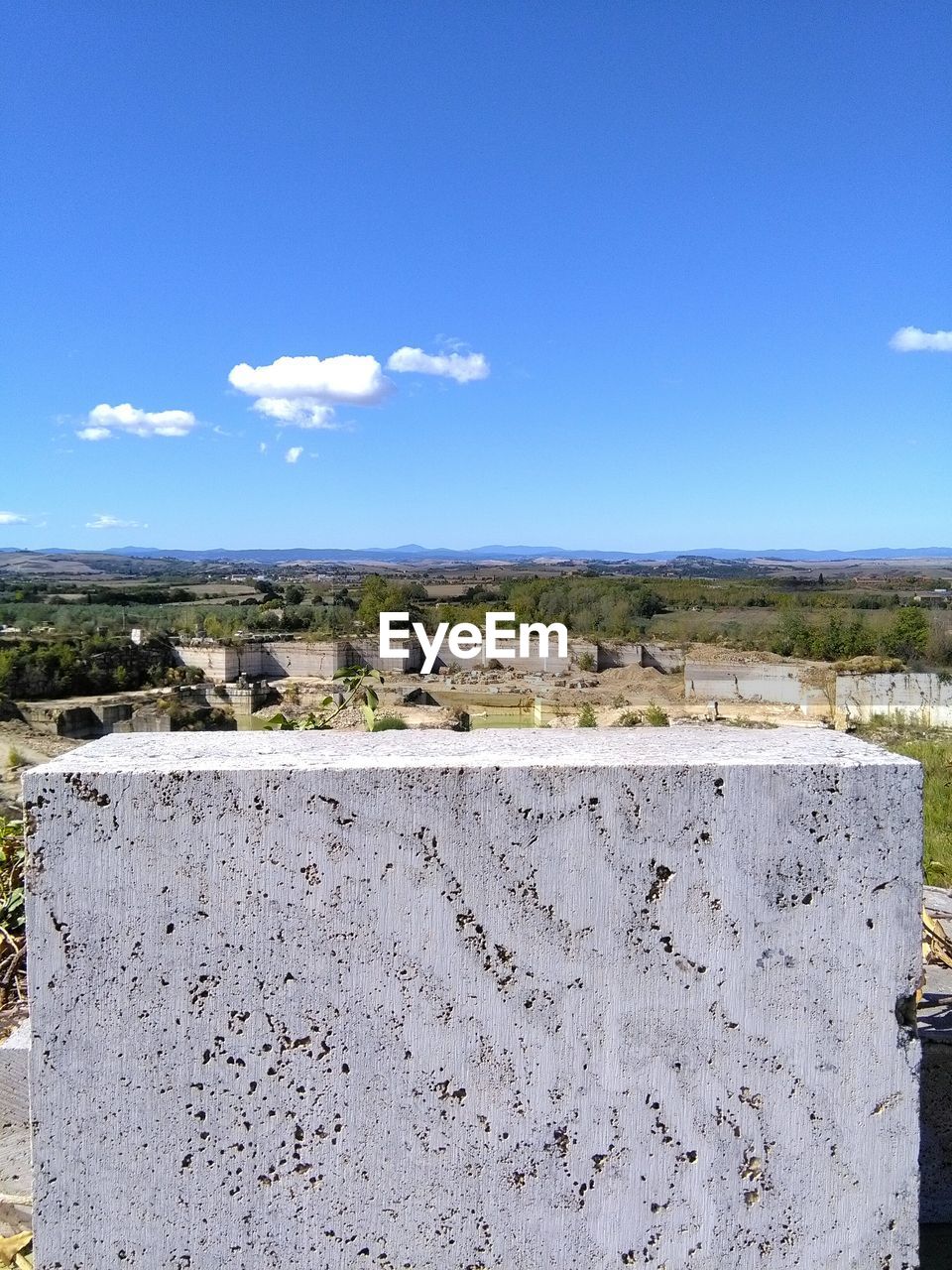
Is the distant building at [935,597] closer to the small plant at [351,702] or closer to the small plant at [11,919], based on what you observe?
the small plant at [351,702]

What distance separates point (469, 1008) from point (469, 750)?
38 centimetres

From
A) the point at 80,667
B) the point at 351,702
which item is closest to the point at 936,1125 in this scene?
the point at 351,702

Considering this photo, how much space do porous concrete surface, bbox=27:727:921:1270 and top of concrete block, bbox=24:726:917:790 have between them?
0.04ft

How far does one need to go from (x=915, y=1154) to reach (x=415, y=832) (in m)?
0.92

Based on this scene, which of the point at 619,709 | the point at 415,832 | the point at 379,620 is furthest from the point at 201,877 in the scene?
the point at 379,620

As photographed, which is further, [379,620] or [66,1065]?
[379,620]

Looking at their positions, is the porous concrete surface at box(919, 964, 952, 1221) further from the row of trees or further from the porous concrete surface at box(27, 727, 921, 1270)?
the row of trees

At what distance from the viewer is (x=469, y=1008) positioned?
127 cm

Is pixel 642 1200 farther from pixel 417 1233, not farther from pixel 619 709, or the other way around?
pixel 619 709

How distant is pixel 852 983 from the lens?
50.8 inches

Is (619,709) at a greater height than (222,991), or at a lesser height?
lesser

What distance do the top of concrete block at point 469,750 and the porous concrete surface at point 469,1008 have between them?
14mm

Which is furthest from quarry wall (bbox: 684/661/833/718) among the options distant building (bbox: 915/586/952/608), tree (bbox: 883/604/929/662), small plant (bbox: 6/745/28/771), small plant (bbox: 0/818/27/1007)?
small plant (bbox: 0/818/27/1007)

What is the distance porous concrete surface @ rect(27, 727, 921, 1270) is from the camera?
125 centimetres
